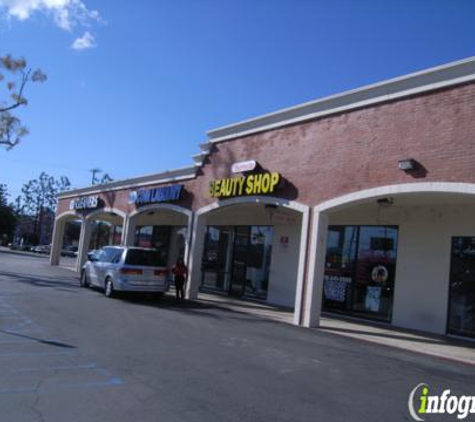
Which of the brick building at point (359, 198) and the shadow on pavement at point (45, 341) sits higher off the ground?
the brick building at point (359, 198)

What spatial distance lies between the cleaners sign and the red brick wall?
0.38 m

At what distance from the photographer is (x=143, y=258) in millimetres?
17047

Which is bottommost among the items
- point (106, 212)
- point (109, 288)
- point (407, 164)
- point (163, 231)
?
point (109, 288)

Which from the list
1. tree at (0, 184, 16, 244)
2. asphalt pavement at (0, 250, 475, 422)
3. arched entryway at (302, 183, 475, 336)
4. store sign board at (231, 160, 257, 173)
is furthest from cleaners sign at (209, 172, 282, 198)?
tree at (0, 184, 16, 244)

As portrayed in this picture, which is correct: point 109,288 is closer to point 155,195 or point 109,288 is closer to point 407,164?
point 155,195

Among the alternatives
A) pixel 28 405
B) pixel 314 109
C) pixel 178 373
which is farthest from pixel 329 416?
pixel 314 109

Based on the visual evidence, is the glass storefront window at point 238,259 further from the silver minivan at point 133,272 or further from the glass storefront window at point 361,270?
the silver minivan at point 133,272

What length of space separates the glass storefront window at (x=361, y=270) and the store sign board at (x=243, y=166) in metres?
3.74

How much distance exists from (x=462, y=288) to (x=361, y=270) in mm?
3483

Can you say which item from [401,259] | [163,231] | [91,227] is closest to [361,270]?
[401,259]

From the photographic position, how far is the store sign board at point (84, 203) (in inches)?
1169

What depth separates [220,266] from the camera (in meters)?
23.4

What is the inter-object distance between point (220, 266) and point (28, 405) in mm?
17932

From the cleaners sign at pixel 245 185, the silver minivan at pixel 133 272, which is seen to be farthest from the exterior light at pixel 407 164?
the silver minivan at pixel 133 272
